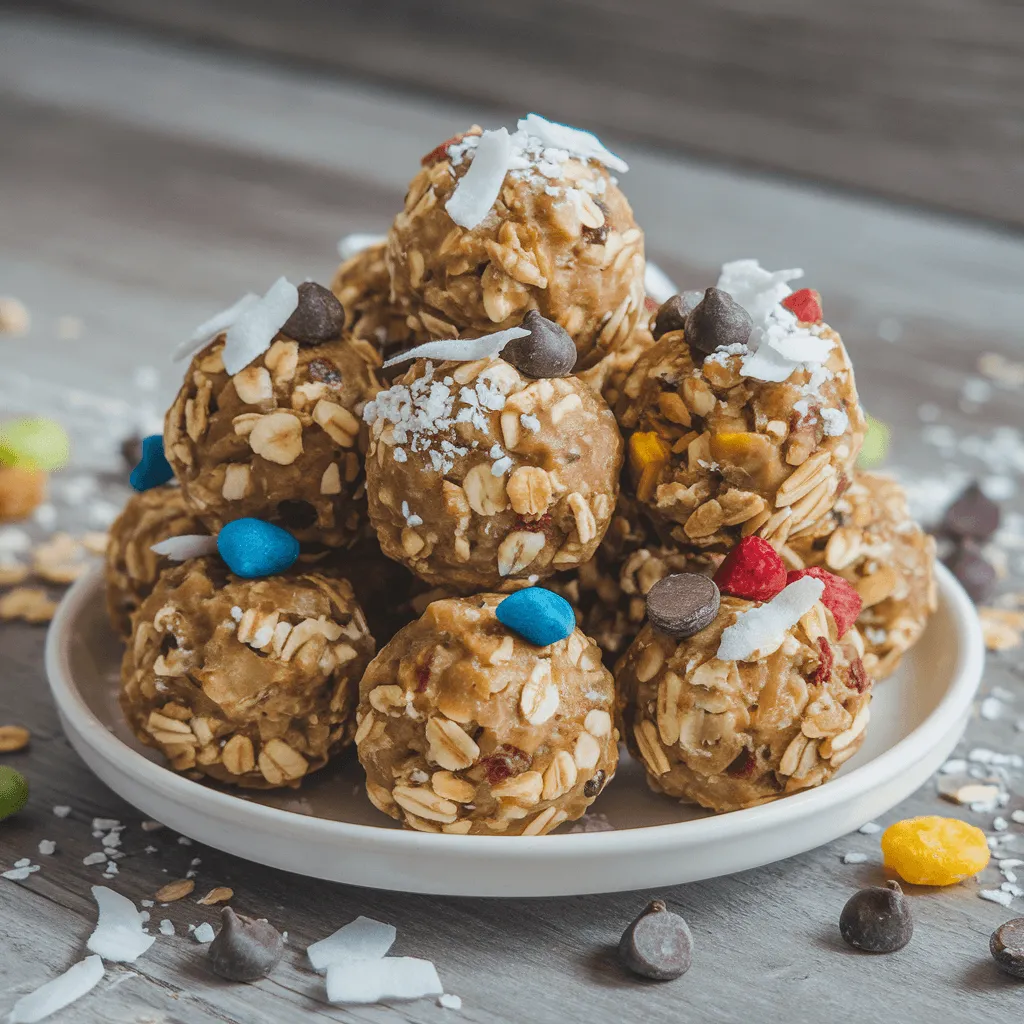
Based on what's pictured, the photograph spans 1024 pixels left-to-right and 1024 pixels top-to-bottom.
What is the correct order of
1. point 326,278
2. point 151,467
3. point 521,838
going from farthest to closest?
point 326,278 → point 151,467 → point 521,838

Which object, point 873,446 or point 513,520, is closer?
point 513,520

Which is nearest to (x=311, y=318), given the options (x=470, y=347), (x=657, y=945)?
(x=470, y=347)

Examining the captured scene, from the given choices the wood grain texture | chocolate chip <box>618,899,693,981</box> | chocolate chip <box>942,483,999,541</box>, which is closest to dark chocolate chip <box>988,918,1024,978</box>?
chocolate chip <box>618,899,693,981</box>

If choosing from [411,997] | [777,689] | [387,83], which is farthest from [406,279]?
[387,83]

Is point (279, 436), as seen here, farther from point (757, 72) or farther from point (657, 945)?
point (757, 72)

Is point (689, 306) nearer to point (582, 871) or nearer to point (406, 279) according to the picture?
point (406, 279)
